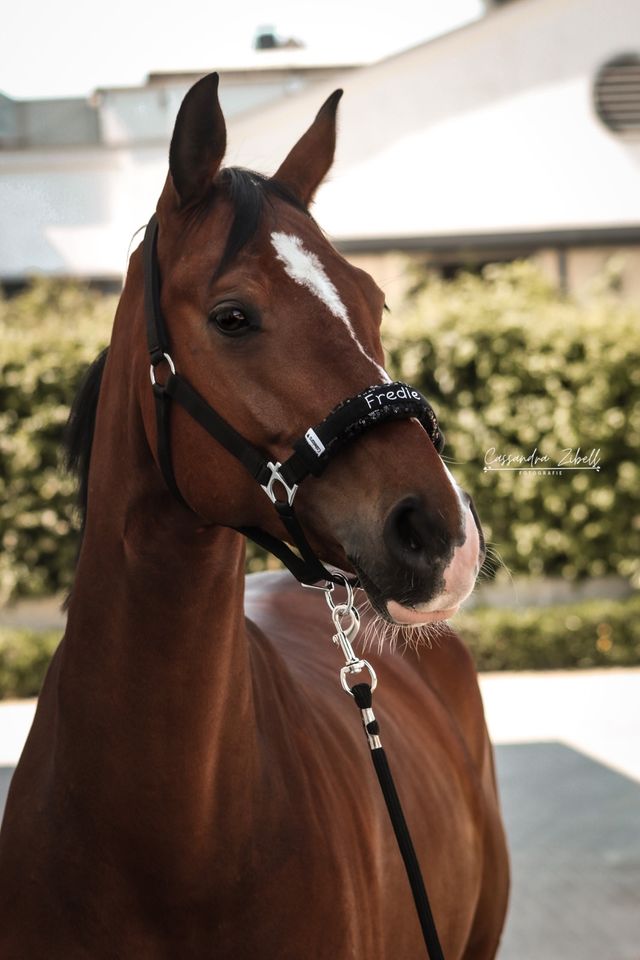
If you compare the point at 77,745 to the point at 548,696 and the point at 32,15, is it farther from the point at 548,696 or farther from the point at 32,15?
the point at 548,696

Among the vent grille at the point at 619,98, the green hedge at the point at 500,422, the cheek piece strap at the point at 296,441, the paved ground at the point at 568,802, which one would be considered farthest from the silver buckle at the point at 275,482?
the vent grille at the point at 619,98

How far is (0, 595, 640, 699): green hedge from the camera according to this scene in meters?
9.05

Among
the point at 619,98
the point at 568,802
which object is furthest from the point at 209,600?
the point at 619,98

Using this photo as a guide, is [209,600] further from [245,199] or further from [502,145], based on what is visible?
[502,145]

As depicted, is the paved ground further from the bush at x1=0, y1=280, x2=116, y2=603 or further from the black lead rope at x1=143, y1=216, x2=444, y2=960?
the black lead rope at x1=143, y1=216, x2=444, y2=960

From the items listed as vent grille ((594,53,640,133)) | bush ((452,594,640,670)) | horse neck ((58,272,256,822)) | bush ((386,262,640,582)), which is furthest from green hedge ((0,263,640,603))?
horse neck ((58,272,256,822))

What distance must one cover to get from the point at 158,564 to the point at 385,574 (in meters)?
0.47

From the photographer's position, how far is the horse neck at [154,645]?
1863 millimetres

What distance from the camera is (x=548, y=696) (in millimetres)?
8281

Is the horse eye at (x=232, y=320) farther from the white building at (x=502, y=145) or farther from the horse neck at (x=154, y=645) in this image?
the white building at (x=502, y=145)

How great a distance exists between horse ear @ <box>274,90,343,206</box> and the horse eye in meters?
0.42

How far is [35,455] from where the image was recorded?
29.9ft

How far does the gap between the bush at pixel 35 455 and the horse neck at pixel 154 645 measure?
7249 mm

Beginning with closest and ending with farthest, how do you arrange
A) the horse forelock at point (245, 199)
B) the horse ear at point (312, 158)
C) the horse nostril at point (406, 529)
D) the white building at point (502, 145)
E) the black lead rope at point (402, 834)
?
the horse nostril at point (406, 529), the horse forelock at point (245, 199), the black lead rope at point (402, 834), the horse ear at point (312, 158), the white building at point (502, 145)
